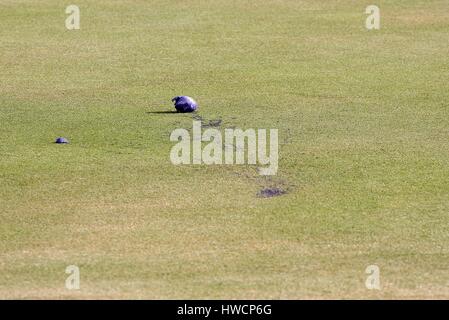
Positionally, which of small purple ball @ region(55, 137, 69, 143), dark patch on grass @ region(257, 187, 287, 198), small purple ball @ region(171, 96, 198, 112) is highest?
small purple ball @ region(171, 96, 198, 112)

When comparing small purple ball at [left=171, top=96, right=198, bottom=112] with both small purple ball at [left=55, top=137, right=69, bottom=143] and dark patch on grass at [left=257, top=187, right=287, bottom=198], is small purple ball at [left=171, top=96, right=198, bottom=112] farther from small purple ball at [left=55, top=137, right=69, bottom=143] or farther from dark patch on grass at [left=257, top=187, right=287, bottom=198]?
dark patch on grass at [left=257, top=187, right=287, bottom=198]

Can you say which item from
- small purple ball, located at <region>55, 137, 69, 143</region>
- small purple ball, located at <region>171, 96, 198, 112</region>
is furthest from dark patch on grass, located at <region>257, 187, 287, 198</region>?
small purple ball, located at <region>171, 96, 198, 112</region>

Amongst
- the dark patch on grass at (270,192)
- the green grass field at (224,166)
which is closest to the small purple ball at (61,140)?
the green grass field at (224,166)

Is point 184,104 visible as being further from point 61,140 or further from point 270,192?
point 270,192

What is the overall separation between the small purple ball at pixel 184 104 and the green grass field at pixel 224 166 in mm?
146

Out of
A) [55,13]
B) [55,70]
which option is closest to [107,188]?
[55,70]

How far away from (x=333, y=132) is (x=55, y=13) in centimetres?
790

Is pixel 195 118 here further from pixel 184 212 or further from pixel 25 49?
pixel 25 49

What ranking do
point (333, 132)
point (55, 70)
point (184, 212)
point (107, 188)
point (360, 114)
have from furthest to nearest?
point (55, 70)
point (360, 114)
point (333, 132)
point (107, 188)
point (184, 212)

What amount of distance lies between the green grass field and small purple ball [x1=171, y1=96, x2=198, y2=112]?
0.15 meters

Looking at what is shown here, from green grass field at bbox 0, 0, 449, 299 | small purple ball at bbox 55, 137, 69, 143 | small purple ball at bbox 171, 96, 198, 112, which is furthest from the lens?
small purple ball at bbox 171, 96, 198, 112

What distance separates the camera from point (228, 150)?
10625 millimetres

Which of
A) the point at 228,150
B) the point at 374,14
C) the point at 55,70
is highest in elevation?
the point at 374,14

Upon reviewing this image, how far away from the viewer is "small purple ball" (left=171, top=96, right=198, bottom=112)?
1213cm
